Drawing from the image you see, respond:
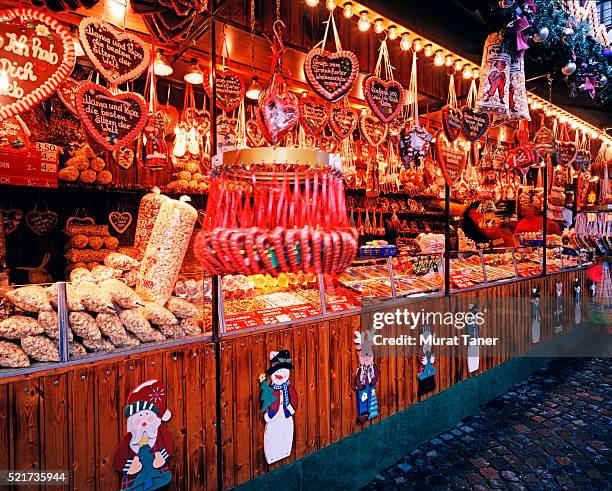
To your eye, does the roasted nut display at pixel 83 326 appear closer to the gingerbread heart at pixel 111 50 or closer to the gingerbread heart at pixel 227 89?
the gingerbread heart at pixel 111 50

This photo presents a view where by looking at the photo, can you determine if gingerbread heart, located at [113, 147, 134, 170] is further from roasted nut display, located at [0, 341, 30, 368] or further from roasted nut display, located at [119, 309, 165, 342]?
roasted nut display, located at [0, 341, 30, 368]

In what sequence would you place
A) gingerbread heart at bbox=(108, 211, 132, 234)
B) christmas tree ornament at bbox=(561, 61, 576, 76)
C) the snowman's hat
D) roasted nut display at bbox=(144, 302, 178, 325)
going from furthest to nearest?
gingerbread heart at bbox=(108, 211, 132, 234), christmas tree ornament at bbox=(561, 61, 576, 76), the snowman's hat, roasted nut display at bbox=(144, 302, 178, 325)

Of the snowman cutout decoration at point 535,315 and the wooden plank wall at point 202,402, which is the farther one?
the snowman cutout decoration at point 535,315

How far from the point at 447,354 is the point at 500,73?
2893mm

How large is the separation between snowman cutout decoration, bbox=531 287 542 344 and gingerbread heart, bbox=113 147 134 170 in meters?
5.85

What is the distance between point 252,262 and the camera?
1580mm

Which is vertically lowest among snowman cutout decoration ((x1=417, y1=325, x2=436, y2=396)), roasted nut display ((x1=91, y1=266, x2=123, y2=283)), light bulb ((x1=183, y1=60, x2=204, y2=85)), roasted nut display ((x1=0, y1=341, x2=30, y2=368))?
snowman cutout decoration ((x1=417, y1=325, x2=436, y2=396))

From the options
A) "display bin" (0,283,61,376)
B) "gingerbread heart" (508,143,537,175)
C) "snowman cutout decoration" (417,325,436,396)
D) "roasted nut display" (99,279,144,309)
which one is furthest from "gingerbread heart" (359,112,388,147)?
"display bin" (0,283,61,376)

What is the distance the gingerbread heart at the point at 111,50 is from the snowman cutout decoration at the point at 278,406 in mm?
2072

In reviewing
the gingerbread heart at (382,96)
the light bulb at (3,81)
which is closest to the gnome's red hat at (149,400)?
the light bulb at (3,81)

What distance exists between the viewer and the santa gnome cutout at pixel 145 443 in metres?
2.31

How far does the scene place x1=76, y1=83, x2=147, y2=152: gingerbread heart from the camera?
2279mm

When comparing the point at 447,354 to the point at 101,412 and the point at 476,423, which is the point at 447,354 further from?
the point at 101,412

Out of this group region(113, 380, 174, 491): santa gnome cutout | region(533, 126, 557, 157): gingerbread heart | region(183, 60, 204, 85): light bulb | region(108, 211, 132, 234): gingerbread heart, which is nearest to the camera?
region(113, 380, 174, 491): santa gnome cutout
